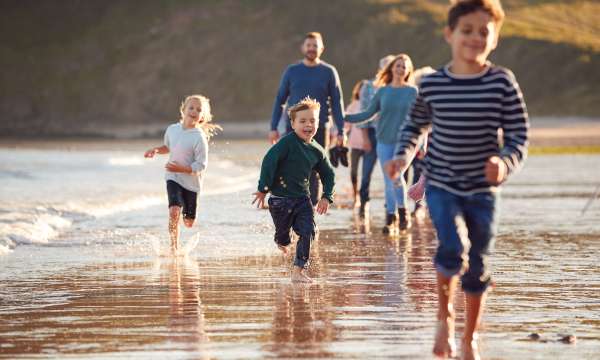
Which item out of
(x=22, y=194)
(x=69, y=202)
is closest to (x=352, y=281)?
(x=69, y=202)

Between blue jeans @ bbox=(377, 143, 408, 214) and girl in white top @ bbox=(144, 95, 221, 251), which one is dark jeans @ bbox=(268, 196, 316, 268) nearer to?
girl in white top @ bbox=(144, 95, 221, 251)

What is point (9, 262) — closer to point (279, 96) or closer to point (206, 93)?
point (279, 96)

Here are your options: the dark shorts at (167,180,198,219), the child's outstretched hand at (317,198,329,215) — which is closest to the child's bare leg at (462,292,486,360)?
the child's outstretched hand at (317,198,329,215)

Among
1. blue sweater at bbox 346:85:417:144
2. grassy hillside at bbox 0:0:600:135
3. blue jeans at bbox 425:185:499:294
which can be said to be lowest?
blue jeans at bbox 425:185:499:294

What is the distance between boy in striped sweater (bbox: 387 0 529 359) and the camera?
638 centimetres

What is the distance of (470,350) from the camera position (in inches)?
253

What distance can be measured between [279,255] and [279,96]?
7.09 feet

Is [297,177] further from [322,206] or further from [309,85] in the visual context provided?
[309,85]

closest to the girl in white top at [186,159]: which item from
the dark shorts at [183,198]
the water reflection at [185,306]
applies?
the dark shorts at [183,198]

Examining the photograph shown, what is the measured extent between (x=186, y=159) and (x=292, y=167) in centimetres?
248

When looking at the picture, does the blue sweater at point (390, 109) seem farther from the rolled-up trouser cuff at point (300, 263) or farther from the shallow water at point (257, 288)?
the rolled-up trouser cuff at point (300, 263)

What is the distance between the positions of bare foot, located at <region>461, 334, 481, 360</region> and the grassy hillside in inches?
3144

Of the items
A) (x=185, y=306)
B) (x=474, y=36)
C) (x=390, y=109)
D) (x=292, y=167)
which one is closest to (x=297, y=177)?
(x=292, y=167)

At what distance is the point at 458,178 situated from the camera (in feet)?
21.1
